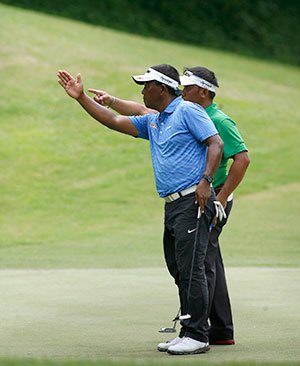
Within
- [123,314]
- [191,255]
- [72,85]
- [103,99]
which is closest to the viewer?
[191,255]

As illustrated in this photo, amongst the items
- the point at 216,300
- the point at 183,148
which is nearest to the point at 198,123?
the point at 183,148

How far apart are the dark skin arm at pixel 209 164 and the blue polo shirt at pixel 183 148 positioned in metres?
0.05

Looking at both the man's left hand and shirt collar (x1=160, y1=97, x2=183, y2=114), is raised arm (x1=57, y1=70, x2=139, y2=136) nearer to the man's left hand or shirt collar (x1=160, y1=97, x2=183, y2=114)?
shirt collar (x1=160, y1=97, x2=183, y2=114)

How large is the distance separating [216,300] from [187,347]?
28.5 inches

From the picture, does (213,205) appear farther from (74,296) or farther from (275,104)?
(275,104)

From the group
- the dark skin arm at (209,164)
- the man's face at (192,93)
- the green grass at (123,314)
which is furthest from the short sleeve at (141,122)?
the green grass at (123,314)

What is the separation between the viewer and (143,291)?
8094 millimetres

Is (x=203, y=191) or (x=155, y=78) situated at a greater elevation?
(x=155, y=78)

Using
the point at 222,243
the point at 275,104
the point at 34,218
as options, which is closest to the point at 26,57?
the point at 275,104

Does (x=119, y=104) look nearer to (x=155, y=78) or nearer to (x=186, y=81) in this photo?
(x=186, y=81)

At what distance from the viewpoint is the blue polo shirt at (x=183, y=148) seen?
5.38 meters

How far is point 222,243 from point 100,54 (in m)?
16.9

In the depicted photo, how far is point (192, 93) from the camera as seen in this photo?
19.3 ft

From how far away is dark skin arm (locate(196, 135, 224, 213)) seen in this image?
5.28m
